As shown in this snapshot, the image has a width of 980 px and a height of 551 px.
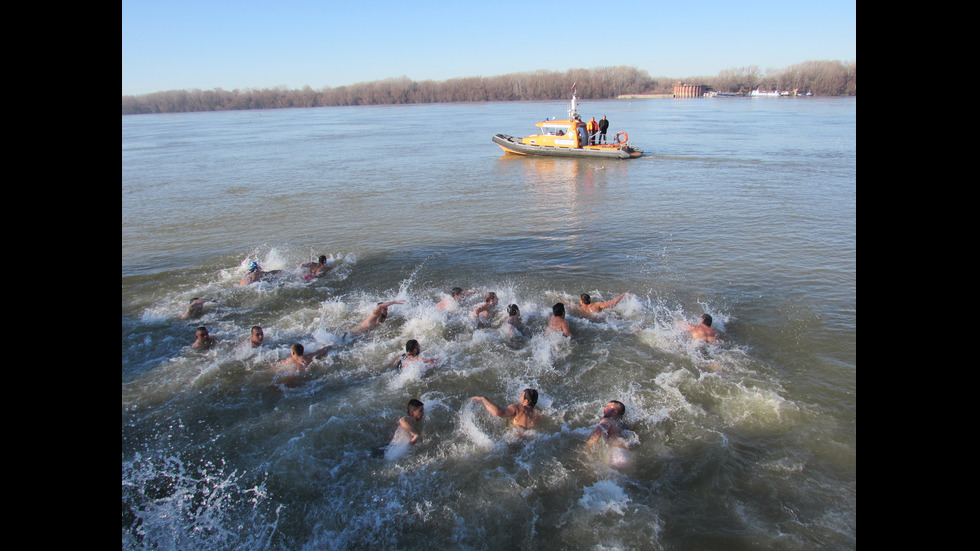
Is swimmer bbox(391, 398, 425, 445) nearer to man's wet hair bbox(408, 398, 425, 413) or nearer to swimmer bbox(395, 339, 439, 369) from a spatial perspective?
man's wet hair bbox(408, 398, 425, 413)

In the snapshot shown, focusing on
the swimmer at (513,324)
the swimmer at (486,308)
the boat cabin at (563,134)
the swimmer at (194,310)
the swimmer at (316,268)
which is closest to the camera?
the swimmer at (513,324)

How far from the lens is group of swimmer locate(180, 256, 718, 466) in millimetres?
6598

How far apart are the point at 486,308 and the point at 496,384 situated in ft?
7.86

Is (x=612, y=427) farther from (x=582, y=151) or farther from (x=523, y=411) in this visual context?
(x=582, y=151)

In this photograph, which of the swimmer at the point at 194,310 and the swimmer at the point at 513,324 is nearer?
the swimmer at the point at 513,324

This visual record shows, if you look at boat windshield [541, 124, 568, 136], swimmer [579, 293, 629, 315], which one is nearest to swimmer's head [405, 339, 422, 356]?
swimmer [579, 293, 629, 315]

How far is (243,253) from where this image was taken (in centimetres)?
1481

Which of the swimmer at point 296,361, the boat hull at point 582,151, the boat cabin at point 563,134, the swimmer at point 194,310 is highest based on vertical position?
the boat cabin at point 563,134

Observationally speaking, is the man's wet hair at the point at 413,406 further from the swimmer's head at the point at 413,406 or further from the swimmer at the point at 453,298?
the swimmer at the point at 453,298

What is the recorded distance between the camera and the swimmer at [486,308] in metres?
9.87

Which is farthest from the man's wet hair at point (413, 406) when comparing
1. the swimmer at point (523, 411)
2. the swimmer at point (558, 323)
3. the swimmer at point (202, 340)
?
the swimmer at point (202, 340)

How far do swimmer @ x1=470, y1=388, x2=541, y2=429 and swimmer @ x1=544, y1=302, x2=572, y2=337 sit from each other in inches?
94.1

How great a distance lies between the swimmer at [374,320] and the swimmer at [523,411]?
3.66 meters
